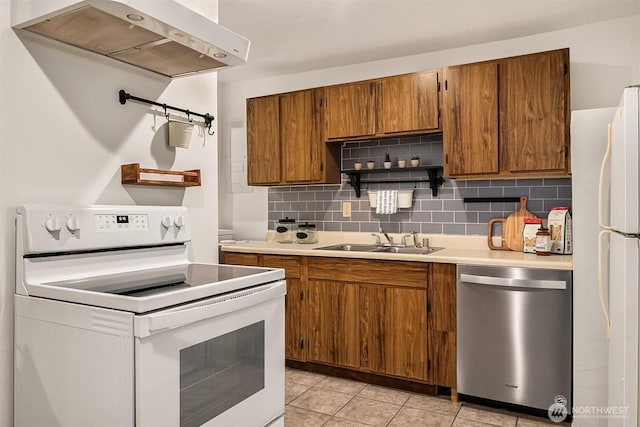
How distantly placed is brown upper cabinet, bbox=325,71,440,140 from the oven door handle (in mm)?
Answer: 1873

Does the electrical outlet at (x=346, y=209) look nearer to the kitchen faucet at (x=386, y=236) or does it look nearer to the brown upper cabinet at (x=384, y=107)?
the kitchen faucet at (x=386, y=236)

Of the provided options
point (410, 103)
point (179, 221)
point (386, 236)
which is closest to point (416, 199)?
point (386, 236)

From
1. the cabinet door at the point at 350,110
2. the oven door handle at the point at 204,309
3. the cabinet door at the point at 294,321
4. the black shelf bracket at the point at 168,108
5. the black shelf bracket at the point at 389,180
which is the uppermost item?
the cabinet door at the point at 350,110

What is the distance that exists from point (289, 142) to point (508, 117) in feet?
5.56

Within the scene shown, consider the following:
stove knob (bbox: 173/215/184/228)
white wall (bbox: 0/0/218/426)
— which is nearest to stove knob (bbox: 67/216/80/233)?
white wall (bbox: 0/0/218/426)

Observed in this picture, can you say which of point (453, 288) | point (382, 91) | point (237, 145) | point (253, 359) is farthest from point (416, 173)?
point (253, 359)

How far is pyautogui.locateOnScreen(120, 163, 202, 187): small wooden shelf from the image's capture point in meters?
1.91

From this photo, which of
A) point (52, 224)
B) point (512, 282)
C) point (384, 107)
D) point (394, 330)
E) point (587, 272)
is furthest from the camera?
point (384, 107)

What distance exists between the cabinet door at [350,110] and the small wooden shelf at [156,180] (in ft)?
5.33

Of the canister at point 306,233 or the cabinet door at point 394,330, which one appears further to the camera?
the canister at point 306,233

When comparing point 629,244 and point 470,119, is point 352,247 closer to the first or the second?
point 470,119

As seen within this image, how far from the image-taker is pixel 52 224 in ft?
5.25

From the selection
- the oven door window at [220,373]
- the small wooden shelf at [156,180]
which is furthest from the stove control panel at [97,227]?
the oven door window at [220,373]

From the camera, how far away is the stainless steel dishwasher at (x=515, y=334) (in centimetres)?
254
